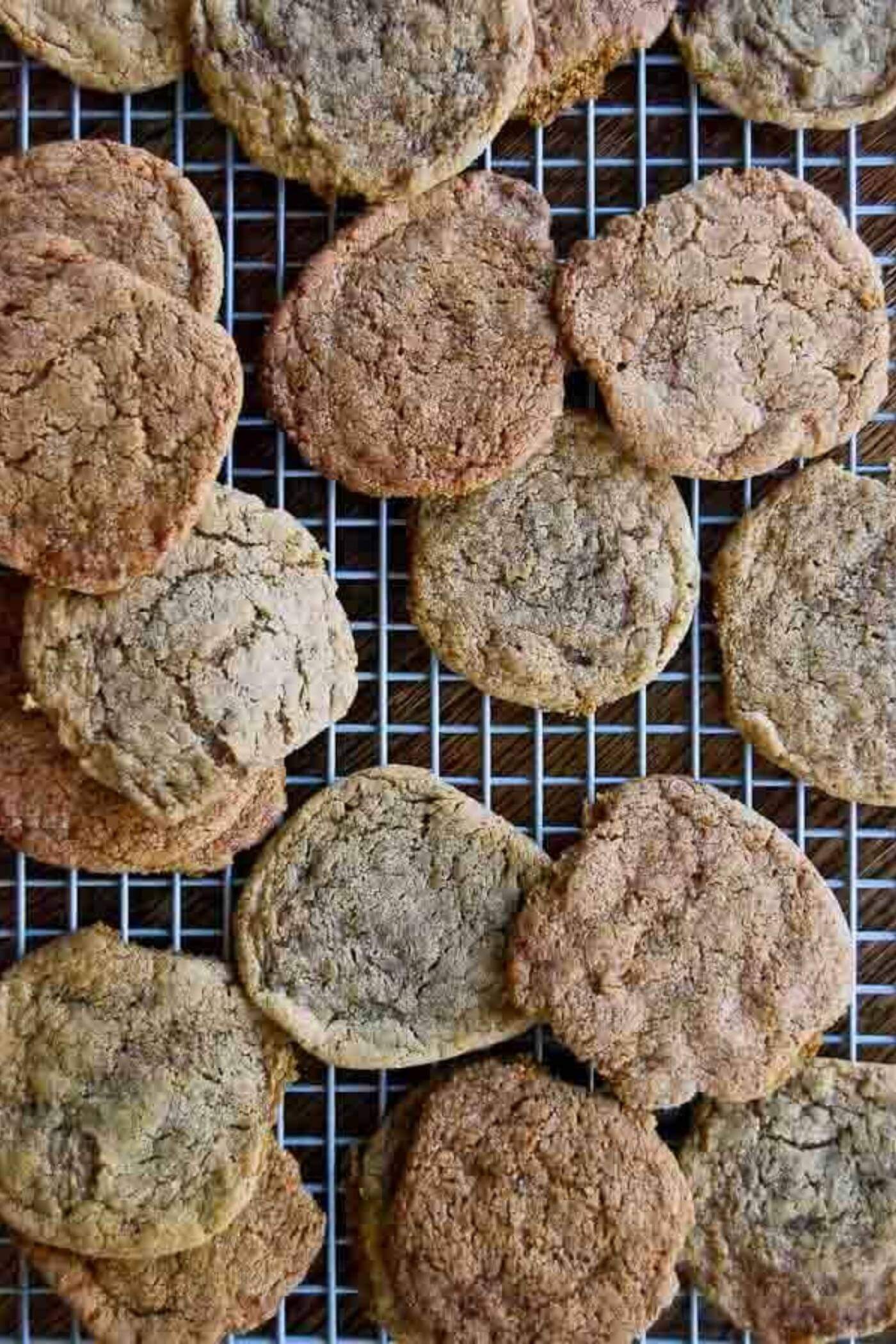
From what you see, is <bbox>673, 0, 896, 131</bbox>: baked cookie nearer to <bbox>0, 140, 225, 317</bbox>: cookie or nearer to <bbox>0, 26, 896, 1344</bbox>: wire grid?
<bbox>0, 26, 896, 1344</bbox>: wire grid

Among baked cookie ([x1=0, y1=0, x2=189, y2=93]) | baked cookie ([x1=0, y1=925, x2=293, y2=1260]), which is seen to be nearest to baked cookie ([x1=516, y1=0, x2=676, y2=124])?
baked cookie ([x1=0, y1=0, x2=189, y2=93])

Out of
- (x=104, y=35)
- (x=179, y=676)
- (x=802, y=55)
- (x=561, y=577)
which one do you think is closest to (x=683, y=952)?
(x=561, y=577)

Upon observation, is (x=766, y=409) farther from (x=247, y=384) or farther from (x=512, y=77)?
(x=247, y=384)

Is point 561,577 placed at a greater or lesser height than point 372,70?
lesser

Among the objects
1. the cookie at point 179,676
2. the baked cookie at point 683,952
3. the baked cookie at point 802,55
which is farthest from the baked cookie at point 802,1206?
the baked cookie at point 802,55

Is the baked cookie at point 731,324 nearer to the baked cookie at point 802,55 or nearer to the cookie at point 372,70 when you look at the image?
the baked cookie at point 802,55

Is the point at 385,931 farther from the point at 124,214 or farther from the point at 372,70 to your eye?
the point at 372,70
